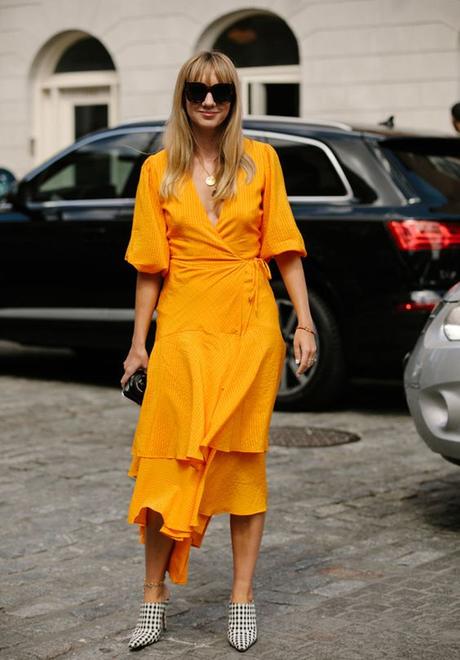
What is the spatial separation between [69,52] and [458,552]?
578 inches

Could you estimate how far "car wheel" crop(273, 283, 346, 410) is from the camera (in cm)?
912

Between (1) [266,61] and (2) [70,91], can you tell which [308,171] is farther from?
(2) [70,91]

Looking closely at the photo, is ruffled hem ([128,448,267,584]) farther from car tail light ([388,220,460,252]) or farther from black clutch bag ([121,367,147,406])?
car tail light ([388,220,460,252])

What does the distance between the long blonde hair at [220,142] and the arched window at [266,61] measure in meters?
12.8

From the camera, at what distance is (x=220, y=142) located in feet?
15.1

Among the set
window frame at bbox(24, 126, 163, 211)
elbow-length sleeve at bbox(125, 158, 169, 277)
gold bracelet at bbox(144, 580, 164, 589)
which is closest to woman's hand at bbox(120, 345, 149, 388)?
elbow-length sleeve at bbox(125, 158, 169, 277)

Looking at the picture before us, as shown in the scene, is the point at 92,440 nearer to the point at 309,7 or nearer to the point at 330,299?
the point at 330,299

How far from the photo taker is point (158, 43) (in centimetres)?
1803

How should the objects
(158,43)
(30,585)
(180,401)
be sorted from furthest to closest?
(158,43), (30,585), (180,401)

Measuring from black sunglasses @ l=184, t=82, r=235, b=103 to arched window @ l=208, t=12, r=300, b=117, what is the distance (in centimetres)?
1289

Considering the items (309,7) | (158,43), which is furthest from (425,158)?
(158,43)

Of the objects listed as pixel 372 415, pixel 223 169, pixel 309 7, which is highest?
pixel 309 7

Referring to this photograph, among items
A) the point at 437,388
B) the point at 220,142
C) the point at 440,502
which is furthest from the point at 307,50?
the point at 220,142

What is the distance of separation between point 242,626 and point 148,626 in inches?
11.6
